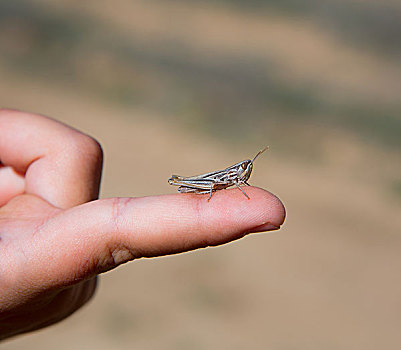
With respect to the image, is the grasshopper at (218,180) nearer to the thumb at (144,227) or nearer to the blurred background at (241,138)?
the thumb at (144,227)

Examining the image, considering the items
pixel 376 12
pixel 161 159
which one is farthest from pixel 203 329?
pixel 376 12

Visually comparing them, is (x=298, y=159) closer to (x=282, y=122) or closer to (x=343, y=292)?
(x=282, y=122)

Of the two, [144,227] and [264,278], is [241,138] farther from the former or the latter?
[144,227]

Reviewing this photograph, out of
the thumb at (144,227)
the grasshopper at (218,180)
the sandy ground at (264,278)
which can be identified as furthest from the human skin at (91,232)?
the sandy ground at (264,278)

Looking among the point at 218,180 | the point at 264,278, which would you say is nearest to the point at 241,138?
the point at 264,278

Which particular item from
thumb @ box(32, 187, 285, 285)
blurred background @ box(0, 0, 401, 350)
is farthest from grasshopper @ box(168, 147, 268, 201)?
blurred background @ box(0, 0, 401, 350)

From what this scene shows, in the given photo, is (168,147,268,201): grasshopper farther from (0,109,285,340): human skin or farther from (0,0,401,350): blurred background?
(0,0,401,350): blurred background

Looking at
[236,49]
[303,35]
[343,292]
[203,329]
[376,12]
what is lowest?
[203,329]
